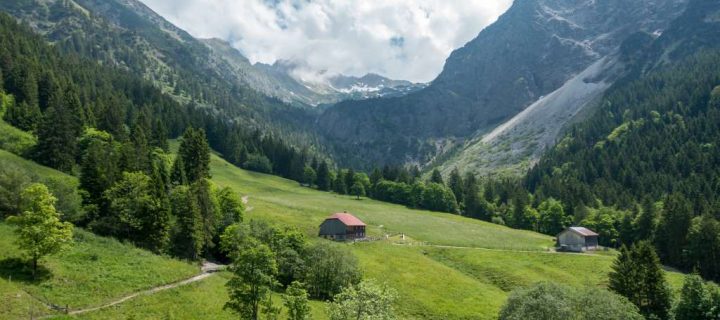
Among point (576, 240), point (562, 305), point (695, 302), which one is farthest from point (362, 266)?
point (576, 240)

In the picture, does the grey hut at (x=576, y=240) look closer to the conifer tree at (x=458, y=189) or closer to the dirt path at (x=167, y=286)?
the conifer tree at (x=458, y=189)

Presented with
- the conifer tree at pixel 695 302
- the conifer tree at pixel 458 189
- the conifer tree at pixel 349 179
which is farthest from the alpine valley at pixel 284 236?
the conifer tree at pixel 349 179

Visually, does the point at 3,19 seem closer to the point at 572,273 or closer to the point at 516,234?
the point at 516,234

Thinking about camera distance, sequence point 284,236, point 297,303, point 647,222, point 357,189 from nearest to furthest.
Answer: point 297,303
point 284,236
point 647,222
point 357,189

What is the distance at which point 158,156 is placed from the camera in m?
108

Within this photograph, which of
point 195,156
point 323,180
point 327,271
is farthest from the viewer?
point 323,180

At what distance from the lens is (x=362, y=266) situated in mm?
78125

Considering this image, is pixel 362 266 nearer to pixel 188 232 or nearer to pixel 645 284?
pixel 188 232

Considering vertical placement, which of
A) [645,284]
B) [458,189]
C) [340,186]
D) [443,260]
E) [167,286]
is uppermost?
[458,189]

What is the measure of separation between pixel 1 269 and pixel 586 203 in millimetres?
154326

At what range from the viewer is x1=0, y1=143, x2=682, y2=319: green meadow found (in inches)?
1807

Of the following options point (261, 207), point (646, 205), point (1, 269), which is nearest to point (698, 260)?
point (646, 205)

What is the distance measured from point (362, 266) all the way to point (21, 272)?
4629 cm

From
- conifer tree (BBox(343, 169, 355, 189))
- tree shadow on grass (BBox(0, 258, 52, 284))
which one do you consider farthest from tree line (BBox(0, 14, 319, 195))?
tree shadow on grass (BBox(0, 258, 52, 284))
